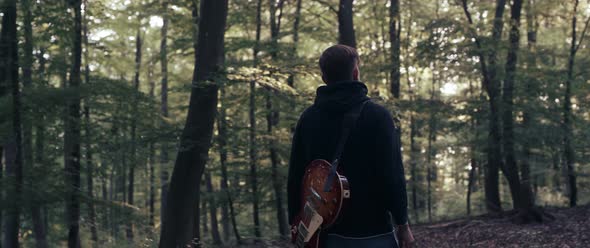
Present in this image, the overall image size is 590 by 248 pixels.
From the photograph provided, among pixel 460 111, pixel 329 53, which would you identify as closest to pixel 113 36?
pixel 460 111

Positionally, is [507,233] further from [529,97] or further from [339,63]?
[339,63]

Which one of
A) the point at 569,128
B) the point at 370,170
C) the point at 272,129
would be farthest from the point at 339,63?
the point at 272,129

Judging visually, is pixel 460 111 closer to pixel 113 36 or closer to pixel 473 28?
pixel 473 28

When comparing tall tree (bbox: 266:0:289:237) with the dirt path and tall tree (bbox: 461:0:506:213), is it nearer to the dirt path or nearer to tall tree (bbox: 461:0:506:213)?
the dirt path

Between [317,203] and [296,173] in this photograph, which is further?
[296,173]

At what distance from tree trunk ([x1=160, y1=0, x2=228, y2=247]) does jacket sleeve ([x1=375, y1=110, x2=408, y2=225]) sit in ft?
22.7

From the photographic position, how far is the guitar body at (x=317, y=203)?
2.58 m

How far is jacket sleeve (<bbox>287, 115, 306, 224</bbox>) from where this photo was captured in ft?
9.61

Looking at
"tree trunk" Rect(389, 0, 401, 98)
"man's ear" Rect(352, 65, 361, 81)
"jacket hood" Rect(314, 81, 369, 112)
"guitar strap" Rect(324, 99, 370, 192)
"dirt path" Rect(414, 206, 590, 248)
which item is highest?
"tree trunk" Rect(389, 0, 401, 98)

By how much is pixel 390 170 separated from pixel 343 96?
0.41 m

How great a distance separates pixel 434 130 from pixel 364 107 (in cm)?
1513

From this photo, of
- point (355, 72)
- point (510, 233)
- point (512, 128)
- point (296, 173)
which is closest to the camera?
point (355, 72)

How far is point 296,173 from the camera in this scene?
2.96m

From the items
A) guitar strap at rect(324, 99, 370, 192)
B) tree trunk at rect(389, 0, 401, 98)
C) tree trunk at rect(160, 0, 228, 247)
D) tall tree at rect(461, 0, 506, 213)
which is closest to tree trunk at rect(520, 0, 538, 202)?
tall tree at rect(461, 0, 506, 213)
